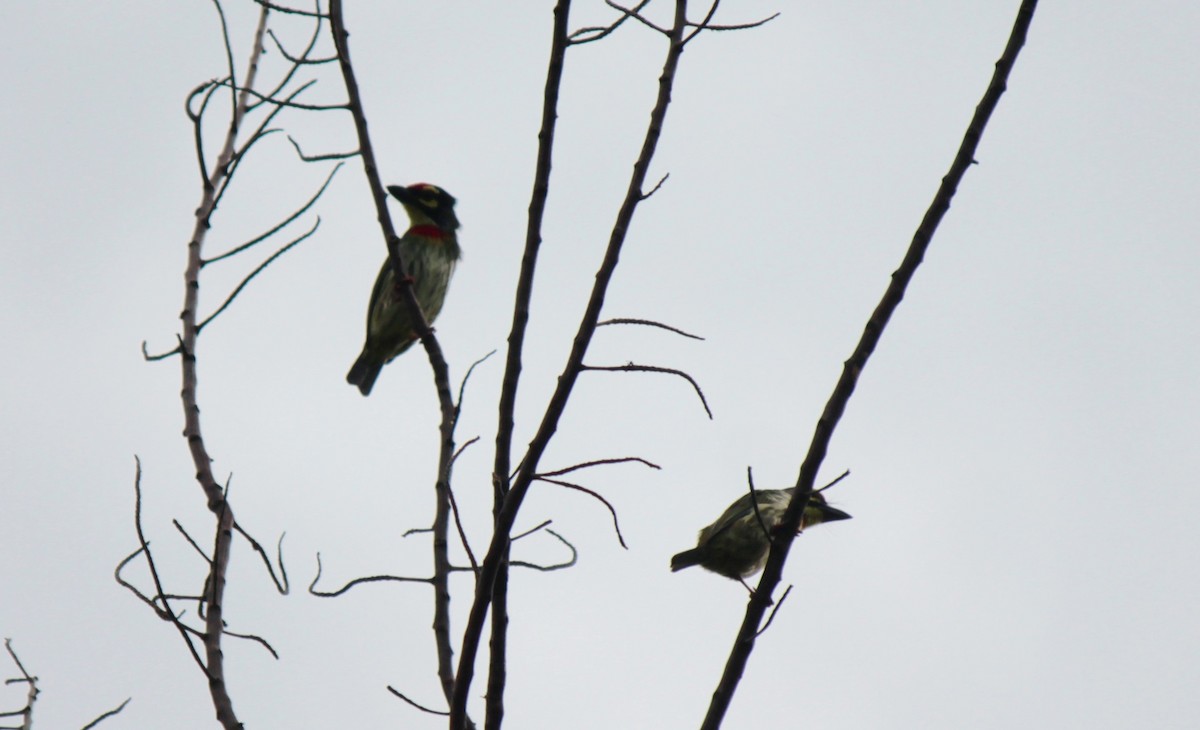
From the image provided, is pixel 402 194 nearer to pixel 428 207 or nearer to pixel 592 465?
pixel 428 207

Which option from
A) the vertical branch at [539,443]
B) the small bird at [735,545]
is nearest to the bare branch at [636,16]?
the vertical branch at [539,443]

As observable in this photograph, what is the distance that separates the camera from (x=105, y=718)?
11.1 ft

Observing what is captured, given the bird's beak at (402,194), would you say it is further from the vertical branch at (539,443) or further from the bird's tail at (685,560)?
the vertical branch at (539,443)

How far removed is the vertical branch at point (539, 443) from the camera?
96.9 inches

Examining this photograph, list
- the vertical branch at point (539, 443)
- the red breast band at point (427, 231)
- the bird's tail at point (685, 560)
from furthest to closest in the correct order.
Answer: the red breast band at point (427, 231) < the bird's tail at point (685, 560) < the vertical branch at point (539, 443)

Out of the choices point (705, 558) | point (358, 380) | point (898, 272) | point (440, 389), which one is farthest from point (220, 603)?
point (358, 380)

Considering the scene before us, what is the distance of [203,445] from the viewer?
3395mm

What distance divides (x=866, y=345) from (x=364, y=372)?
7208 mm

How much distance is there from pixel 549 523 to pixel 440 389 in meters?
0.86

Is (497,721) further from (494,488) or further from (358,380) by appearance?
(358,380)

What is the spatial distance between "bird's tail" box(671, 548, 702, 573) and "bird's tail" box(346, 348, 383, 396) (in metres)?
2.86

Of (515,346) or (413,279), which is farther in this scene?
(413,279)

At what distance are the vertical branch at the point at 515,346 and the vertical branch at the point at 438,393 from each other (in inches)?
8.6

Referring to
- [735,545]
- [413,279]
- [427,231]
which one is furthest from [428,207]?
[735,545]
